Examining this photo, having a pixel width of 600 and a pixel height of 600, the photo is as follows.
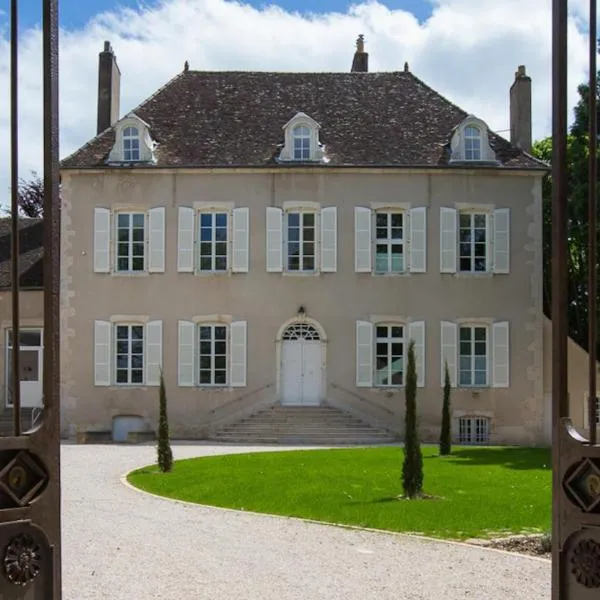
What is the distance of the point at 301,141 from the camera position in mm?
25594

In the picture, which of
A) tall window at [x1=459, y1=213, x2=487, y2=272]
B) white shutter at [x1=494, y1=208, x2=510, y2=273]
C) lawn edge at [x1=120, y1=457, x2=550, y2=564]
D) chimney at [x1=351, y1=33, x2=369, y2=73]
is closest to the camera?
lawn edge at [x1=120, y1=457, x2=550, y2=564]

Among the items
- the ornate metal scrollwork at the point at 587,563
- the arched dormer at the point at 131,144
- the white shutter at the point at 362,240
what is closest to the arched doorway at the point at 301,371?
the white shutter at the point at 362,240

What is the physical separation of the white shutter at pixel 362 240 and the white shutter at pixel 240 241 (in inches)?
108

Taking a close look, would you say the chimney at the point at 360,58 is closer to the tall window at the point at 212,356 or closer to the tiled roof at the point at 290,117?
the tiled roof at the point at 290,117

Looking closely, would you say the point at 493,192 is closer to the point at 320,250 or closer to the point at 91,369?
the point at 320,250

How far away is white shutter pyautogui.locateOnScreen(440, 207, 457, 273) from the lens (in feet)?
82.9

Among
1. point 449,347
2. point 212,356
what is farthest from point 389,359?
point 212,356

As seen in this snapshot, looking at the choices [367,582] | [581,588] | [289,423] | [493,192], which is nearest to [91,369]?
[289,423]

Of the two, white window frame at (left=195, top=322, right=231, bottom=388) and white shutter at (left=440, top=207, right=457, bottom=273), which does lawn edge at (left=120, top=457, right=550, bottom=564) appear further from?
white shutter at (left=440, top=207, right=457, bottom=273)

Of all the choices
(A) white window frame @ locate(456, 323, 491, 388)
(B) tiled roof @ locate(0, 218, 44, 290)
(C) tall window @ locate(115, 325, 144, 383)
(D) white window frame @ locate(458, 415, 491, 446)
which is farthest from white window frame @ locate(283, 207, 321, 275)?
(B) tiled roof @ locate(0, 218, 44, 290)

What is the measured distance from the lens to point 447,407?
20.4m

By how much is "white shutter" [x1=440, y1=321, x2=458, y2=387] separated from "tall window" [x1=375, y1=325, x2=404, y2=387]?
102 centimetres

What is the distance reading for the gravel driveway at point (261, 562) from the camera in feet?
23.6

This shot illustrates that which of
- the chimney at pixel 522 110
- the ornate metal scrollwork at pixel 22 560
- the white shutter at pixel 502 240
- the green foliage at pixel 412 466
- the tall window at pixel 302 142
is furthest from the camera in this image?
the chimney at pixel 522 110
